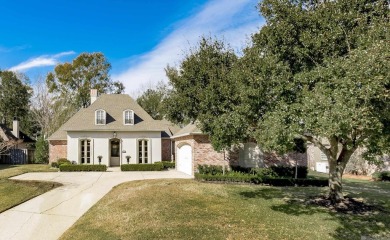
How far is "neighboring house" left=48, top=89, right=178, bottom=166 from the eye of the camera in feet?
93.0

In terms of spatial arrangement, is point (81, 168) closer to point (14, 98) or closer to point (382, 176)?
point (382, 176)

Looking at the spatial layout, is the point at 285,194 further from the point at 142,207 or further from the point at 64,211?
the point at 64,211

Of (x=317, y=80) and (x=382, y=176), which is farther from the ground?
(x=317, y=80)

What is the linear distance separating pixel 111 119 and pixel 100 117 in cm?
114

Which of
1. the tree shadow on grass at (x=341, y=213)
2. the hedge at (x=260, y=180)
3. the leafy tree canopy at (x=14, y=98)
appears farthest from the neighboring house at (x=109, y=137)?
the leafy tree canopy at (x=14, y=98)

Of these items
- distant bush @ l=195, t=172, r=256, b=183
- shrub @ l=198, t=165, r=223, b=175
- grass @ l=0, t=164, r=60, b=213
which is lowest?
grass @ l=0, t=164, r=60, b=213

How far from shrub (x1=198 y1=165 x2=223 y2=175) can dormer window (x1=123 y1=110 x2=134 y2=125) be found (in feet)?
36.7

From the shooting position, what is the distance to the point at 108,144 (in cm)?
2877

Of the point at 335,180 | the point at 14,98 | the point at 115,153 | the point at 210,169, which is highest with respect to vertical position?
the point at 14,98

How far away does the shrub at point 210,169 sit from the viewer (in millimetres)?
20594

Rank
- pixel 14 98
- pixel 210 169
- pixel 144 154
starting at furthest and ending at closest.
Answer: pixel 14 98
pixel 144 154
pixel 210 169

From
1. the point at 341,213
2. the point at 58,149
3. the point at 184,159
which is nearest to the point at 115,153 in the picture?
the point at 58,149

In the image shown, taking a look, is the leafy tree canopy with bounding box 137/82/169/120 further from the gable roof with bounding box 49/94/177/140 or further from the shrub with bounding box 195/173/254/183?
the shrub with bounding box 195/173/254/183

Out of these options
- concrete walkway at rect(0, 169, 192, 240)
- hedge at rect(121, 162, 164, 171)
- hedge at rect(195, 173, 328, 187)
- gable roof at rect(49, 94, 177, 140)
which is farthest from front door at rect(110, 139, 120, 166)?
hedge at rect(195, 173, 328, 187)
